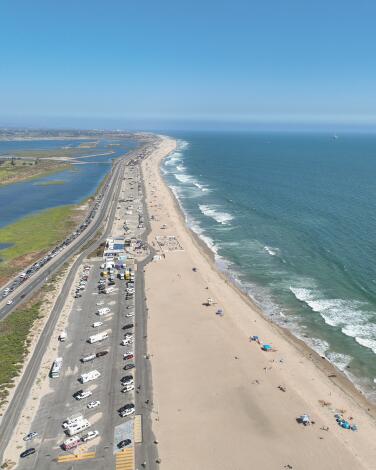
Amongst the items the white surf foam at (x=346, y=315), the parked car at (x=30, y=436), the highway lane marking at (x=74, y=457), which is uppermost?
the white surf foam at (x=346, y=315)

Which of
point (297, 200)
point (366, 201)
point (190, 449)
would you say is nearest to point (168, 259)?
point (190, 449)

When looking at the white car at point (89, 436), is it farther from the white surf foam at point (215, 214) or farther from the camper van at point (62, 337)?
the white surf foam at point (215, 214)

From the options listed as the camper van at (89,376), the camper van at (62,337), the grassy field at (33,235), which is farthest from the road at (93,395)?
the grassy field at (33,235)

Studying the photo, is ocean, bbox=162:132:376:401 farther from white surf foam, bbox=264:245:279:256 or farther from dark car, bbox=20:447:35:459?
dark car, bbox=20:447:35:459

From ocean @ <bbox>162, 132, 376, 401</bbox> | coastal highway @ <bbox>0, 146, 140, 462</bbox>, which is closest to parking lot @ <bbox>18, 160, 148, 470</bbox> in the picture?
coastal highway @ <bbox>0, 146, 140, 462</bbox>

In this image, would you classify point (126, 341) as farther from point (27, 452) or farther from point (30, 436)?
point (27, 452)

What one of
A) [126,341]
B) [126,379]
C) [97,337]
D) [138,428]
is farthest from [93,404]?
[97,337]

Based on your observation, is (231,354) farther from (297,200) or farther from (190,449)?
(297,200)
